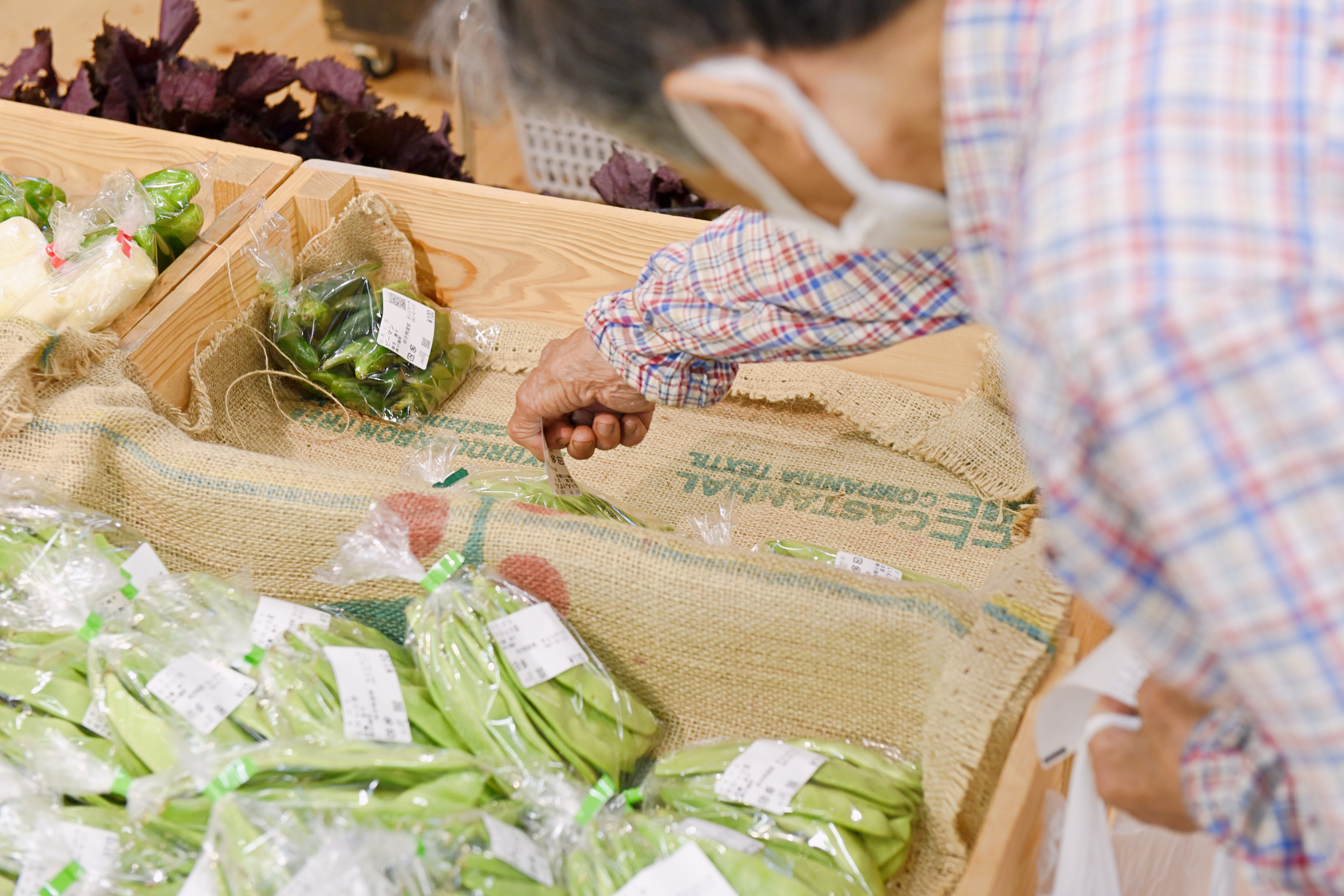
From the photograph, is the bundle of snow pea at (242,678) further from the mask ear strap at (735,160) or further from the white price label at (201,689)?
the mask ear strap at (735,160)

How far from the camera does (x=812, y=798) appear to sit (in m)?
0.98

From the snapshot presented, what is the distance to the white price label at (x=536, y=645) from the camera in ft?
3.44

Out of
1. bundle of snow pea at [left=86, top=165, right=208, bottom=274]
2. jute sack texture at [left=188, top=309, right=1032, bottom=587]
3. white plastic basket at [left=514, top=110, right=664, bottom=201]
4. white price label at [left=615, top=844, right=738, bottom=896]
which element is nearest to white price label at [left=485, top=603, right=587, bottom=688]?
white price label at [left=615, top=844, right=738, bottom=896]

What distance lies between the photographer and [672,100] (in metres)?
0.58

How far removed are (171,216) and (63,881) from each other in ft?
3.50

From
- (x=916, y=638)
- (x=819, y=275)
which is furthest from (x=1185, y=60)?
(x=916, y=638)

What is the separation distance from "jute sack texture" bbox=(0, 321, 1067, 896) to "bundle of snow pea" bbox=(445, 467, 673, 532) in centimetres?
16

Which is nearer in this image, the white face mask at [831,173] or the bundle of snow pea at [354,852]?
the white face mask at [831,173]

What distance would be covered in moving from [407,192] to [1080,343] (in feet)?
5.05

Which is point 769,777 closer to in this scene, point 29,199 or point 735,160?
point 735,160

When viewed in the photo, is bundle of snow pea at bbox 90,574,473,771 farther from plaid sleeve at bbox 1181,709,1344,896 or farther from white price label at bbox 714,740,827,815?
plaid sleeve at bbox 1181,709,1344,896

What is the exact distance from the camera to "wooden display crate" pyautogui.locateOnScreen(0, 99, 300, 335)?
1768 millimetres

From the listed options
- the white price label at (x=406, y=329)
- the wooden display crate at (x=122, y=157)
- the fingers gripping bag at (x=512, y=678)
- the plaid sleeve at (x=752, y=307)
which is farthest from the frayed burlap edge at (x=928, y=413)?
the fingers gripping bag at (x=512, y=678)

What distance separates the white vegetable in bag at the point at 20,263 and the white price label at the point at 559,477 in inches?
29.9
